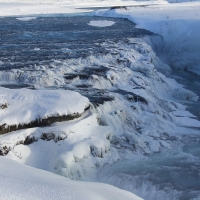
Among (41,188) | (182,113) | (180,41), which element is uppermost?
(180,41)

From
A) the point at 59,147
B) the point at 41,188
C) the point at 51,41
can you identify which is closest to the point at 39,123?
the point at 59,147

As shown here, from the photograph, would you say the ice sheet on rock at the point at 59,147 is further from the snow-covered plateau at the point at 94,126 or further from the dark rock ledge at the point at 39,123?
the dark rock ledge at the point at 39,123

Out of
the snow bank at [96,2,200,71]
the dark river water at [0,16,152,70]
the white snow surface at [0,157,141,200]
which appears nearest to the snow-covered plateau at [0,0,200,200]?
the white snow surface at [0,157,141,200]

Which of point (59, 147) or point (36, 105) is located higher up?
point (36, 105)

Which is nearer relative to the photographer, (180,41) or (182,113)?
(182,113)

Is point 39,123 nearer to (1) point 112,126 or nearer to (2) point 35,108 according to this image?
(2) point 35,108

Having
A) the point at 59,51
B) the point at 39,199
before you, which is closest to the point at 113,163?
the point at 39,199

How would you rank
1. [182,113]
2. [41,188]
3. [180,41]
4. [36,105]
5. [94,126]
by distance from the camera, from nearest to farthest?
[41,188] < [36,105] < [94,126] < [182,113] < [180,41]

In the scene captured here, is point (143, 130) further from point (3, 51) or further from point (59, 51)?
point (3, 51)
